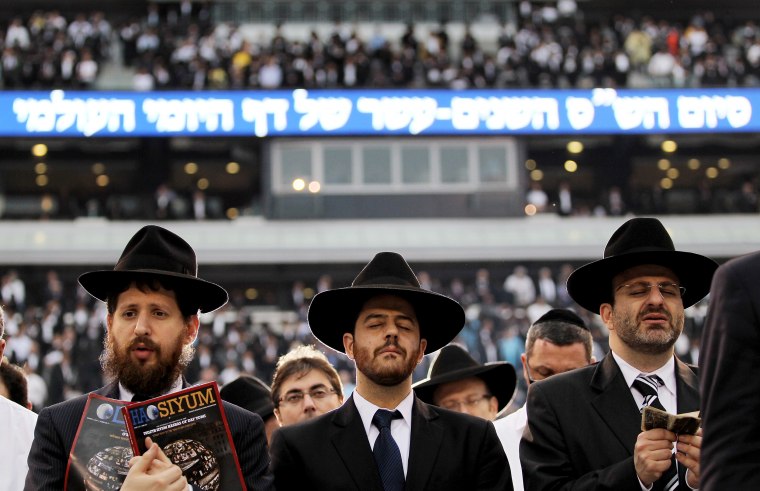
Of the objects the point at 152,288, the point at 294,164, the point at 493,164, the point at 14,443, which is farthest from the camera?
the point at 493,164

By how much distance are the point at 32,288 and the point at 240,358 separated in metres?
10.6

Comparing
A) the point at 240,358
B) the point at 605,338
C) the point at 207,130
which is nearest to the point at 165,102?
the point at 207,130

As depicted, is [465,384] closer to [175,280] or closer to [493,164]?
[175,280]

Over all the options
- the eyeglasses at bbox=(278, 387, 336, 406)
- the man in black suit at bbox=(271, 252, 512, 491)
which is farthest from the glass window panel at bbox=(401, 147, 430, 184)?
the man in black suit at bbox=(271, 252, 512, 491)

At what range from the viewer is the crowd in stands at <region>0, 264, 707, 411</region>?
19.7 meters

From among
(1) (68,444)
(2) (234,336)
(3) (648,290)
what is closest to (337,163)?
(2) (234,336)

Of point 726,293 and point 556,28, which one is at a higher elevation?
point 556,28

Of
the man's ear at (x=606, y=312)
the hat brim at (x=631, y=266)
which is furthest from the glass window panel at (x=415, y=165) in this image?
the man's ear at (x=606, y=312)

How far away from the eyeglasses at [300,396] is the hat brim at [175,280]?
1.50 m

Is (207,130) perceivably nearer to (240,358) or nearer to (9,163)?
(9,163)

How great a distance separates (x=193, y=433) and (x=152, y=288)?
689mm

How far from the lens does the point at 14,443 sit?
4492 millimetres

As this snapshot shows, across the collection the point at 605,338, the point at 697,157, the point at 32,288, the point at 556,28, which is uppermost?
the point at 556,28

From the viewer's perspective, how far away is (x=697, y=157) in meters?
33.5
